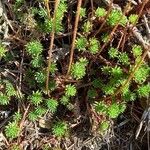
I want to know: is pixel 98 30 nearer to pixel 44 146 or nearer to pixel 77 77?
pixel 77 77

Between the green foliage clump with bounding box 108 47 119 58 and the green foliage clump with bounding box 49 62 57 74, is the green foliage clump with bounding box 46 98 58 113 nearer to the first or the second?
the green foliage clump with bounding box 49 62 57 74

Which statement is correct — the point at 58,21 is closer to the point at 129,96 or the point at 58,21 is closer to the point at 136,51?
the point at 136,51

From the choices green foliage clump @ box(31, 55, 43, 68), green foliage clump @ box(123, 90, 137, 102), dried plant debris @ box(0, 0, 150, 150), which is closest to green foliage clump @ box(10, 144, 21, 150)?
dried plant debris @ box(0, 0, 150, 150)

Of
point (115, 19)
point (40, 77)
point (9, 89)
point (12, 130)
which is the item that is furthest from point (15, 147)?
point (115, 19)

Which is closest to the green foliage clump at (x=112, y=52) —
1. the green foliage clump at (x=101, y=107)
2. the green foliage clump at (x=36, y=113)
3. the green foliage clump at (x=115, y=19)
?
the green foliage clump at (x=115, y=19)

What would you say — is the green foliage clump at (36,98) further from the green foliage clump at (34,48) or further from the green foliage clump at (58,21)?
the green foliage clump at (58,21)

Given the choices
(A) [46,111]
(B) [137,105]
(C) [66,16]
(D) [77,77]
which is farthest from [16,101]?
(B) [137,105]

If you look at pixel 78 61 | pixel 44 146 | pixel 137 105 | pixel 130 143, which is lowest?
pixel 44 146

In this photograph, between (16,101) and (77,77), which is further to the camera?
(16,101)
